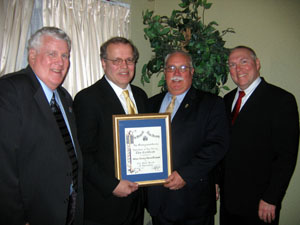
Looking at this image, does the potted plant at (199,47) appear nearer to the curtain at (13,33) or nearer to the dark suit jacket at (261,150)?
the dark suit jacket at (261,150)

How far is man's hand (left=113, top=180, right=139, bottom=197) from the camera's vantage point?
68.2 inches

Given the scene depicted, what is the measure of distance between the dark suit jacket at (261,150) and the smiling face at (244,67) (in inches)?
5.5

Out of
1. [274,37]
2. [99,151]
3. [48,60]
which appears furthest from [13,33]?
[274,37]

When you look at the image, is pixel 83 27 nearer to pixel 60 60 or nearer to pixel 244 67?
pixel 60 60

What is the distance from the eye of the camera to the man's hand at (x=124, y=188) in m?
1.73

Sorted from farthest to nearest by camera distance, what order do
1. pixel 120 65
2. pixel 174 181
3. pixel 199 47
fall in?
1. pixel 199 47
2. pixel 120 65
3. pixel 174 181

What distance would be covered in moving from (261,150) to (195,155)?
66cm

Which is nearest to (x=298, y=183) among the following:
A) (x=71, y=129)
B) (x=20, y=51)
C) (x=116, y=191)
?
(x=116, y=191)

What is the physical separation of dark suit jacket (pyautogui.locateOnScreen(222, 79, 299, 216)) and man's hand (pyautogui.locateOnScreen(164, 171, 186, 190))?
62 cm

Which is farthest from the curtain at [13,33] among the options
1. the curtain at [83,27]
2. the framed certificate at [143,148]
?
the framed certificate at [143,148]

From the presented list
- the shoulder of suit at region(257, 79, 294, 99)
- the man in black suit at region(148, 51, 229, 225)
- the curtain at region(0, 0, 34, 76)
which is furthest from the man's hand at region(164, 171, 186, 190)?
the curtain at region(0, 0, 34, 76)

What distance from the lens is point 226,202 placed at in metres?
2.18

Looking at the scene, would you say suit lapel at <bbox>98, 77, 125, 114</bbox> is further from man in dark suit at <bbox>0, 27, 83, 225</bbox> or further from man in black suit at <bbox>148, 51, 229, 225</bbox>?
man in black suit at <bbox>148, 51, 229, 225</bbox>

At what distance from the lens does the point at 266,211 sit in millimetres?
1930
